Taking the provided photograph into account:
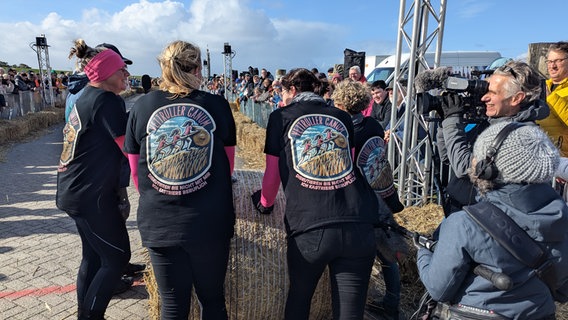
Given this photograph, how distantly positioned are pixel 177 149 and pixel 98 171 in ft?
3.23

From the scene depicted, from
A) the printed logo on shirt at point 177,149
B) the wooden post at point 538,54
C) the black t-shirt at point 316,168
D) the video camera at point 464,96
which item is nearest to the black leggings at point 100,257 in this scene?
the printed logo on shirt at point 177,149

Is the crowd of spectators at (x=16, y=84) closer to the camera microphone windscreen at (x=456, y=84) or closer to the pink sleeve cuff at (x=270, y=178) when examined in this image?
the pink sleeve cuff at (x=270, y=178)

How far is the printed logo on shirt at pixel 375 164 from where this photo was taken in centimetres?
291

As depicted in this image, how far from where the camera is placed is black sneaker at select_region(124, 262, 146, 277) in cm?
415

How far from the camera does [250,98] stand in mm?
16094

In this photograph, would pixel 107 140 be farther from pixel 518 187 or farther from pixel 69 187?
pixel 518 187

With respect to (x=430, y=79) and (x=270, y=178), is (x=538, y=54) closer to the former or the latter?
(x=430, y=79)

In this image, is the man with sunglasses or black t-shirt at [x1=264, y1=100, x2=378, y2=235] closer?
black t-shirt at [x1=264, y1=100, x2=378, y2=235]

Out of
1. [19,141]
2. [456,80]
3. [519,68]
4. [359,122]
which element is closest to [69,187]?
[359,122]

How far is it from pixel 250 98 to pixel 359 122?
13464mm

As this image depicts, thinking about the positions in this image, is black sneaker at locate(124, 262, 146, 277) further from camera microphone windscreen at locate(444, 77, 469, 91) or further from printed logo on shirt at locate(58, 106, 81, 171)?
camera microphone windscreen at locate(444, 77, 469, 91)

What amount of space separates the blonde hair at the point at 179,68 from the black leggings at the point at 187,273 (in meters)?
0.87

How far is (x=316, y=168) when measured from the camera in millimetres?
2297

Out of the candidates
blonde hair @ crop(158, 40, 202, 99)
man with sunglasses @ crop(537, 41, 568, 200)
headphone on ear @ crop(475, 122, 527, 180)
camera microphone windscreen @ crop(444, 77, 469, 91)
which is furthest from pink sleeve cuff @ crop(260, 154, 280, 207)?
man with sunglasses @ crop(537, 41, 568, 200)
